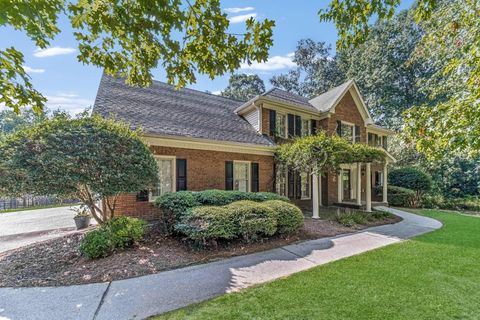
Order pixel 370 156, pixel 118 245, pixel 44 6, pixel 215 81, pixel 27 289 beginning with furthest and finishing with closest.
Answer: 1. pixel 370 156
2. pixel 118 245
3. pixel 27 289
4. pixel 215 81
5. pixel 44 6

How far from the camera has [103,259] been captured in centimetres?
569

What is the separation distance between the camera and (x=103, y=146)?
20.7 ft

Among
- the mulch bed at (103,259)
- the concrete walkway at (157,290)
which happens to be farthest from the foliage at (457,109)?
the mulch bed at (103,259)

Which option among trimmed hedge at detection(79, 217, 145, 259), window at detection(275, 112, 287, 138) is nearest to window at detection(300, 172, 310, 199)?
window at detection(275, 112, 287, 138)

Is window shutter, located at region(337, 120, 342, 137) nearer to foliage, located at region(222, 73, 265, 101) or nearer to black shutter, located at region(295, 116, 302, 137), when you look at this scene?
black shutter, located at region(295, 116, 302, 137)

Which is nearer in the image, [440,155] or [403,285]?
[440,155]

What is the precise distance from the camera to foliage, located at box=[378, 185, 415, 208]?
1786cm

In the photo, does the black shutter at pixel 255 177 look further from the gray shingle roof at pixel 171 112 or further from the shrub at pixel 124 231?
the shrub at pixel 124 231

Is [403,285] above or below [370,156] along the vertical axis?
below

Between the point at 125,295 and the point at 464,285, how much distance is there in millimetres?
6321

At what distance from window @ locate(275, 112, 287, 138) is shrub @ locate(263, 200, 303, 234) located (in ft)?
23.3

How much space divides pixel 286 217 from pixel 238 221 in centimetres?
173

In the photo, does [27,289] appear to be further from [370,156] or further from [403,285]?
[370,156]

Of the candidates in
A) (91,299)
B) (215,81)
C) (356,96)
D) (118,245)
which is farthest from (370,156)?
(91,299)
